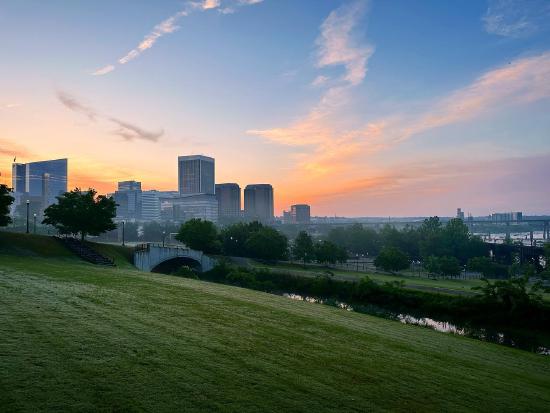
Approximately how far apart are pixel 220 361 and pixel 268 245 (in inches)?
2750

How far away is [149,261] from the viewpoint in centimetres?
5969

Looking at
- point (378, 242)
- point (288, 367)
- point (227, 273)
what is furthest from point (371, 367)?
point (378, 242)

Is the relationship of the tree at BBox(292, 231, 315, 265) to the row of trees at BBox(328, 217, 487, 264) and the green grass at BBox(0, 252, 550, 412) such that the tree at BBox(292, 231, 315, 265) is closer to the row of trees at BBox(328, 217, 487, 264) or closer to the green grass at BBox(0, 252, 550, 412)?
the row of trees at BBox(328, 217, 487, 264)

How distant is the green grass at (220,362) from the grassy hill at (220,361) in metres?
0.05

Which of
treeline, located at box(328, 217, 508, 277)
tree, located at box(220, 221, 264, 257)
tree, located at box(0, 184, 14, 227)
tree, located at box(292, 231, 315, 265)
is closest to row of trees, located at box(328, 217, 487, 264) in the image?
treeline, located at box(328, 217, 508, 277)

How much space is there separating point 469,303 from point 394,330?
22.7m

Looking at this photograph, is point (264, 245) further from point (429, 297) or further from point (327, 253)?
point (429, 297)

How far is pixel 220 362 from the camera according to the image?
43.5 ft

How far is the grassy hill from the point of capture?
34.2ft

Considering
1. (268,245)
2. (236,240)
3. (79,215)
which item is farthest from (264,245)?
(79,215)

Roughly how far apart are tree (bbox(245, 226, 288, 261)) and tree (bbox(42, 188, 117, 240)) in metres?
34.3

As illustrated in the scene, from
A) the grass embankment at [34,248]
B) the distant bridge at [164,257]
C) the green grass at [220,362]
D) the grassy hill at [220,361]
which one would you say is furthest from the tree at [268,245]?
the green grass at [220,362]

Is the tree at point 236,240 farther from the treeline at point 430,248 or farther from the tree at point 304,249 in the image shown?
the treeline at point 430,248

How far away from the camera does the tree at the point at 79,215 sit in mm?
53688
